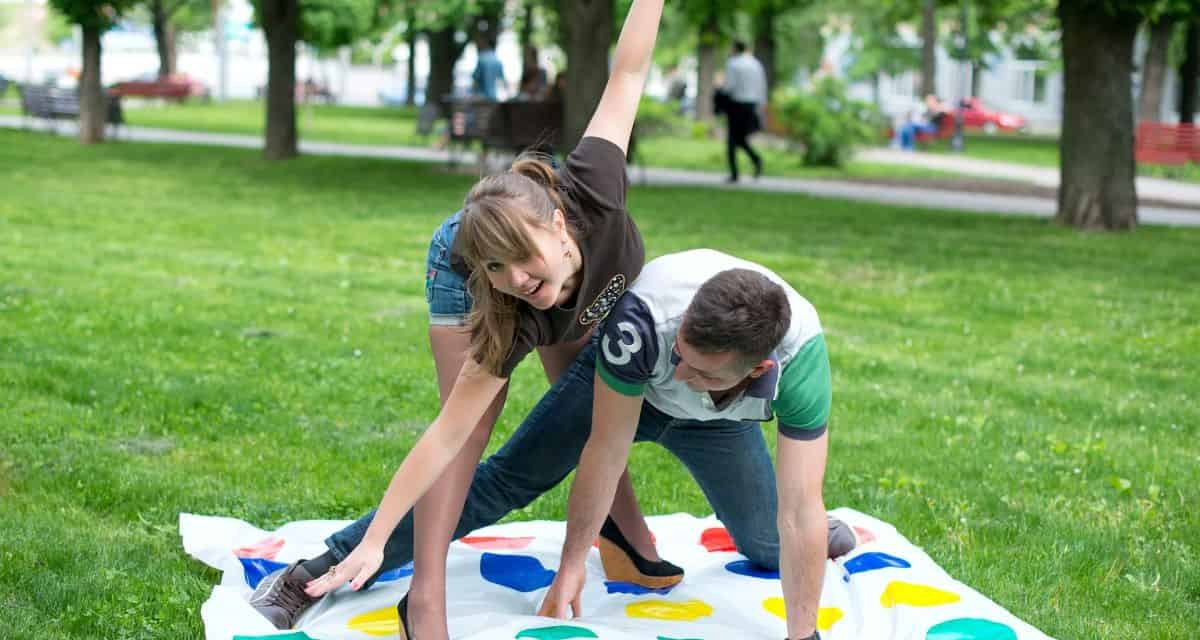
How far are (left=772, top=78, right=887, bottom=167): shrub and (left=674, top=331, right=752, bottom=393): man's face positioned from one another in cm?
1862

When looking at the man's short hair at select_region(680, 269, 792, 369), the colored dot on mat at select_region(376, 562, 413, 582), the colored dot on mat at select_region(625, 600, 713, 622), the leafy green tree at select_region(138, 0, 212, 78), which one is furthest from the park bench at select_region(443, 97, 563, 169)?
the leafy green tree at select_region(138, 0, 212, 78)

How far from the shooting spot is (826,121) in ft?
70.2

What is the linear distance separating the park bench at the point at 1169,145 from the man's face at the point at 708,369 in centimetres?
2280

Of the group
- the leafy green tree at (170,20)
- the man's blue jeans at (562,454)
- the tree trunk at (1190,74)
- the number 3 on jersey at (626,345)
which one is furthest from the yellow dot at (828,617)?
the leafy green tree at (170,20)

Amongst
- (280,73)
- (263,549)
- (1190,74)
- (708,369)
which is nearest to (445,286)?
(708,369)

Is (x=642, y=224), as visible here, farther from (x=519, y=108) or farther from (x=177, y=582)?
(x=177, y=582)

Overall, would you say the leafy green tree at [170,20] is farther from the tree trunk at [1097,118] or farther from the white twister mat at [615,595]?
the white twister mat at [615,595]

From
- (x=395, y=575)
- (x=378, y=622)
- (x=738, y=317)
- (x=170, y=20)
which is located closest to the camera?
(x=738, y=317)

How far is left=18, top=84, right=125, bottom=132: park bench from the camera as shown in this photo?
23.4 metres

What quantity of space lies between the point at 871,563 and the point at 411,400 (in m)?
2.56

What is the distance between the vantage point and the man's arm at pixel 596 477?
3346 mm

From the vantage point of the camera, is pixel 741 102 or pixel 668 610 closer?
pixel 668 610

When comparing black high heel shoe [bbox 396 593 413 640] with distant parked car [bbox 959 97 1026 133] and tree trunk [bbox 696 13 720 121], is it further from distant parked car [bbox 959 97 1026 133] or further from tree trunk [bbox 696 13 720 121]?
distant parked car [bbox 959 97 1026 133]

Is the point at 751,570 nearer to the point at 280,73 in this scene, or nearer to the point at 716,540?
the point at 716,540
